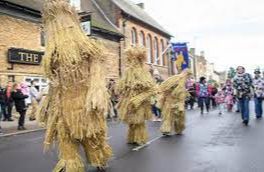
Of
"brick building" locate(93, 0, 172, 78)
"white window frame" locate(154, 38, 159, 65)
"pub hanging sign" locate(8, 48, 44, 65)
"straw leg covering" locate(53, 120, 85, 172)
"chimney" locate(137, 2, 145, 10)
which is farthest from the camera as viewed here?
"chimney" locate(137, 2, 145, 10)

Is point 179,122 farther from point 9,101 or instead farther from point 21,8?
point 21,8

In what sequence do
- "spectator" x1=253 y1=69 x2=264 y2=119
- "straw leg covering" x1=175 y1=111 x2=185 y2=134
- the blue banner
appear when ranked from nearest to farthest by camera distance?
"straw leg covering" x1=175 y1=111 x2=185 y2=134
"spectator" x1=253 y1=69 x2=264 y2=119
the blue banner

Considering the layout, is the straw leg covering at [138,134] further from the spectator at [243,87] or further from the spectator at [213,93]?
the spectator at [213,93]

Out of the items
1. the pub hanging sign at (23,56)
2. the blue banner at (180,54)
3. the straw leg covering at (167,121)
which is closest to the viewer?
the straw leg covering at (167,121)

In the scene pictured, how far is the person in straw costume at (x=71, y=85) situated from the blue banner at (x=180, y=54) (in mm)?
38363

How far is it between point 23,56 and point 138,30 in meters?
19.4

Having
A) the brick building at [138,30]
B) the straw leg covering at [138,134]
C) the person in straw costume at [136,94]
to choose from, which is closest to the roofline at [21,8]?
the brick building at [138,30]

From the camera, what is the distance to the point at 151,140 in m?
11.0

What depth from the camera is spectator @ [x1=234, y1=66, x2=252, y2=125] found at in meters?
14.2

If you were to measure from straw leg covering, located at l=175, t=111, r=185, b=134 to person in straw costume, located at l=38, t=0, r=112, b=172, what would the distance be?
5620mm

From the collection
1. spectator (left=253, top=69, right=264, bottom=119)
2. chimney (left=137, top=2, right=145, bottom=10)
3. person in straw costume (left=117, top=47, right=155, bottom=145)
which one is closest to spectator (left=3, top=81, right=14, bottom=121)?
person in straw costume (left=117, top=47, right=155, bottom=145)

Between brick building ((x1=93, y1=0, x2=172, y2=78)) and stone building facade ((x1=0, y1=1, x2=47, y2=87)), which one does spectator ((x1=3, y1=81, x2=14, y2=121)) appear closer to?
stone building facade ((x1=0, y1=1, x2=47, y2=87))

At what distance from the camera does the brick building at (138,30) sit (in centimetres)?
3606

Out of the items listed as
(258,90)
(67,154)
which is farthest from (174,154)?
(258,90)
